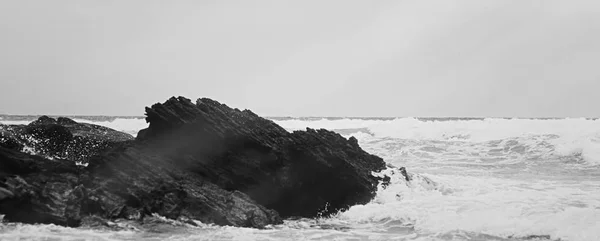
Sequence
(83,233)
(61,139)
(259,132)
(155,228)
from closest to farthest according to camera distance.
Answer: (83,233), (155,228), (259,132), (61,139)

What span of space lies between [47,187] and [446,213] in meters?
7.83

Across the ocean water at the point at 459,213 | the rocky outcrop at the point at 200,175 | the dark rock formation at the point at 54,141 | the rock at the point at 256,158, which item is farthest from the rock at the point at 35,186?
the dark rock formation at the point at 54,141

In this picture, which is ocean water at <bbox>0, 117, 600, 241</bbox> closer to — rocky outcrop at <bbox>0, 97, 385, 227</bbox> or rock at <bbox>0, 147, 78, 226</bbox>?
rock at <bbox>0, 147, 78, 226</bbox>

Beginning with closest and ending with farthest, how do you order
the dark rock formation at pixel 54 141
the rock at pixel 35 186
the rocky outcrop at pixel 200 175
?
the rock at pixel 35 186 → the rocky outcrop at pixel 200 175 → the dark rock formation at pixel 54 141

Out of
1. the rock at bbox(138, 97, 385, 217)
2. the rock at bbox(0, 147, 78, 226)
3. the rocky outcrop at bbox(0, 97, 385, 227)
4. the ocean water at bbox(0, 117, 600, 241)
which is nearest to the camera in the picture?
the ocean water at bbox(0, 117, 600, 241)

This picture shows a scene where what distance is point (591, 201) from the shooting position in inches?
467

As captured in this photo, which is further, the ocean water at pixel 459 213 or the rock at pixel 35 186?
the rock at pixel 35 186

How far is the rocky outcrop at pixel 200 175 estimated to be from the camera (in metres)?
9.07

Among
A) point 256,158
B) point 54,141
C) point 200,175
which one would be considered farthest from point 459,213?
point 54,141

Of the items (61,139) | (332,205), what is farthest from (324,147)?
(61,139)

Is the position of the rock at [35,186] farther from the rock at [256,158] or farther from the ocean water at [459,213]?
the rock at [256,158]

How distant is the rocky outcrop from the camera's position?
9070mm

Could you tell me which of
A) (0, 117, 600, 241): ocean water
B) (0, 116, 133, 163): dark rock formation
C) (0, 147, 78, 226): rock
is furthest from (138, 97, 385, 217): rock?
(0, 116, 133, 163): dark rock formation

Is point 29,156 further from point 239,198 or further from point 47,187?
point 239,198
